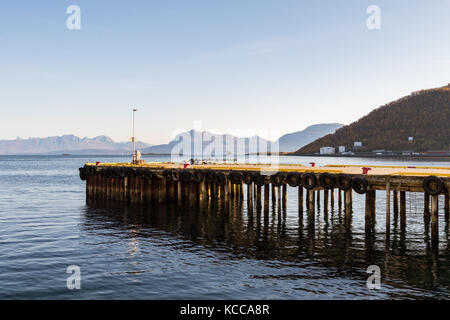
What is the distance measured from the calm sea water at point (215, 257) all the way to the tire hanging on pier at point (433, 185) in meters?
3.99

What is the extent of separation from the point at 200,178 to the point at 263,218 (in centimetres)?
859

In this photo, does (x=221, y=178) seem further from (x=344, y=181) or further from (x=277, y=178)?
(x=344, y=181)

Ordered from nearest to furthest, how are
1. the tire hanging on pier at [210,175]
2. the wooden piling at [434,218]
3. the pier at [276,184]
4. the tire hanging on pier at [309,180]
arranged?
the wooden piling at [434,218] < the pier at [276,184] < the tire hanging on pier at [309,180] < the tire hanging on pier at [210,175]

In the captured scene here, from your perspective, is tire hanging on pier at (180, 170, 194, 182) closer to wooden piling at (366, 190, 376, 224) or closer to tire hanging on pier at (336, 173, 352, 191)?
tire hanging on pier at (336, 173, 352, 191)

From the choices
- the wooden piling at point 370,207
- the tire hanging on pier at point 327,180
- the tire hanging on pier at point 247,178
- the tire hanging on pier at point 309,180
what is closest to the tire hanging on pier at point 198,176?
the tire hanging on pier at point 247,178

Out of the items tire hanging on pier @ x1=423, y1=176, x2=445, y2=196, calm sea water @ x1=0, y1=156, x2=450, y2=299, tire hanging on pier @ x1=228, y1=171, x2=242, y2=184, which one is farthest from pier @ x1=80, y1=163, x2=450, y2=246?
calm sea water @ x1=0, y1=156, x2=450, y2=299

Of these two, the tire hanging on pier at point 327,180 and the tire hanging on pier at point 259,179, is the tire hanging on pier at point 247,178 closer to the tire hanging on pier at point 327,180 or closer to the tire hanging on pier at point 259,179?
the tire hanging on pier at point 259,179

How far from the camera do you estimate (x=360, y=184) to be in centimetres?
2933

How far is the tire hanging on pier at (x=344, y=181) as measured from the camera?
30.0 metres

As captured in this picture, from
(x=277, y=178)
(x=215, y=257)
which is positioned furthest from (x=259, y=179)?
(x=215, y=257)

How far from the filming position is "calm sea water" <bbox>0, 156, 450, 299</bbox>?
1869 cm
